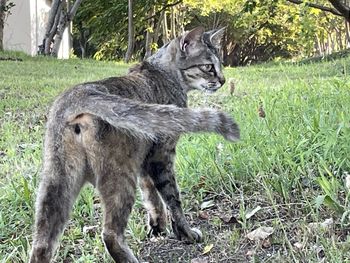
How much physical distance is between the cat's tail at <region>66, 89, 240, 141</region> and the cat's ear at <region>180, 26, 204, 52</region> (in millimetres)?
1201

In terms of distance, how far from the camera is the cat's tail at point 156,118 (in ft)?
8.36

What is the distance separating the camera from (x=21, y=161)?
4359mm

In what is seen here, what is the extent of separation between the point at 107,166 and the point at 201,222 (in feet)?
2.84

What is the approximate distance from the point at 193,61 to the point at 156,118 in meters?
1.26

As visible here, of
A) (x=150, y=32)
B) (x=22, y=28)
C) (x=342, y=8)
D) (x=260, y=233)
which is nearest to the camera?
(x=260, y=233)

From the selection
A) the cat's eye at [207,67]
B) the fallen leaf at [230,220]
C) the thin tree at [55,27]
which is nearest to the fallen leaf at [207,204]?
the fallen leaf at [230,220]

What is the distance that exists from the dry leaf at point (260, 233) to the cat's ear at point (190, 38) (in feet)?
4.28

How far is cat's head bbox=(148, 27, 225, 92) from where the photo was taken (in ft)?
12.4

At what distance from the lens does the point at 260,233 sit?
295 centimetres

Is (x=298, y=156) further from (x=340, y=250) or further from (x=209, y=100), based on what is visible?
(x=209, y=100)

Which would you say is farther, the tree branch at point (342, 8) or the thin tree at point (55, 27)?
the thin tree at point (55, 27)

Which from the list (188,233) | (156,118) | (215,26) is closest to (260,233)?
(188,233)

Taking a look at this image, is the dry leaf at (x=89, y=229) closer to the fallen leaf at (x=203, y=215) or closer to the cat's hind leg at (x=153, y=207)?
the cat's hind leg at (x=153, y=207)

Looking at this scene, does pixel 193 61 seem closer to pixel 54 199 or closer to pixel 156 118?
pixel 156 118
